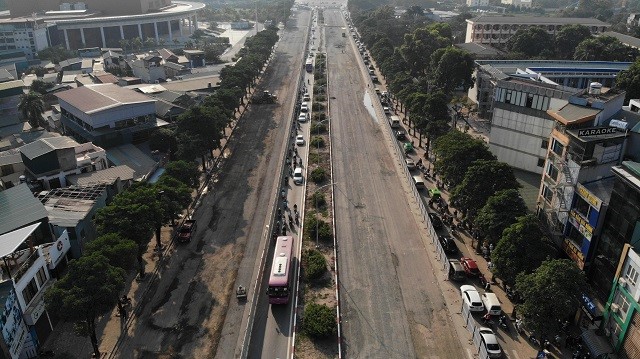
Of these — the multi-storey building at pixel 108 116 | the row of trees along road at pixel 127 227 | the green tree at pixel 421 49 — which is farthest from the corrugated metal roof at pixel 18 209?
the green tree at pixel 421 49

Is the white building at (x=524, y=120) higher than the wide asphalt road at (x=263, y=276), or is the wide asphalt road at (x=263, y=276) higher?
the white building at (x=524, y=120)

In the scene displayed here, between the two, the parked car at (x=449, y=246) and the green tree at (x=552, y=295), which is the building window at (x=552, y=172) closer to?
the parked car at (x=449, y=246)

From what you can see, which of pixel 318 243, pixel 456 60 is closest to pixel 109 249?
pixel 318 243

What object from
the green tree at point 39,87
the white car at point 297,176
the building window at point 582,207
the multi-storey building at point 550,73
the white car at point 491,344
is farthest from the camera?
the green tree at point 39,87

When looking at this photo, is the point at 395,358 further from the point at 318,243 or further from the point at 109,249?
the point at 109,249

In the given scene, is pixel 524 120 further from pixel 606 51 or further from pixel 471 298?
pixel 606 51

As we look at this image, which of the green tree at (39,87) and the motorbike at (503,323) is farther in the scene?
the green tree at (39,87)
